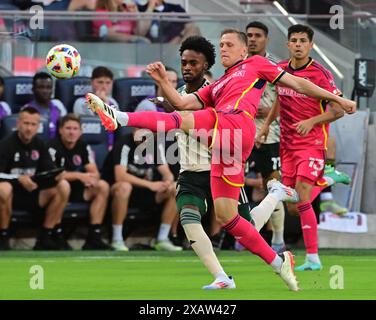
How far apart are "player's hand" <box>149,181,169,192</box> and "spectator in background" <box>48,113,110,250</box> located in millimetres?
648

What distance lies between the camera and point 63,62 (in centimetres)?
1145

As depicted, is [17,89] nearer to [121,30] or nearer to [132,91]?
[132,91]

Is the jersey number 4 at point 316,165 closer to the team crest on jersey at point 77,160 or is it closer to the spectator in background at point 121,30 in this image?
Result: the team crest on jersey at point 77,160

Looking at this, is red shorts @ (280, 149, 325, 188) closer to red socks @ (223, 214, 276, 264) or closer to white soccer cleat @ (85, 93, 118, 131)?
red socks @ (223, 214, 276, 264)

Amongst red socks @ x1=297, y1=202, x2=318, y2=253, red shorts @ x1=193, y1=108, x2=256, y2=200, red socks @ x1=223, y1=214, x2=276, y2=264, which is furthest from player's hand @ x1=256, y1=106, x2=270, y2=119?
red socks @ x1=223, y1=214, x2=276, y2=264

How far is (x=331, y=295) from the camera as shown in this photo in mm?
9438

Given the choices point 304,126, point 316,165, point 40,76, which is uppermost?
point 40,76

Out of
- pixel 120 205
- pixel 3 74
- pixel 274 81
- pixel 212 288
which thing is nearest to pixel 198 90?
pixel 274 81

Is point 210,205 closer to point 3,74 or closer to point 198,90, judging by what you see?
point 3,74

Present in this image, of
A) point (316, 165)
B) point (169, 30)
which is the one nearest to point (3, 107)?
point (169, 30)

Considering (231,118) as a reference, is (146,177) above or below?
below

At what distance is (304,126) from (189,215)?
3.12m

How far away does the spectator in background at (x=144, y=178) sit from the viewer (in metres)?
17.1

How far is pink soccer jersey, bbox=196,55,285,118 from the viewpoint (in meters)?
10.2
